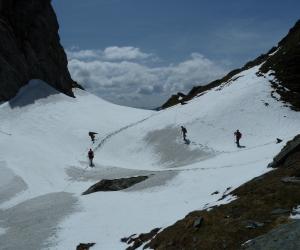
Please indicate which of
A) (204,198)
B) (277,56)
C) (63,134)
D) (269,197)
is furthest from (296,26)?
(269,197)

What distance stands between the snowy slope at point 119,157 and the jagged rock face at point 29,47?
114 inches

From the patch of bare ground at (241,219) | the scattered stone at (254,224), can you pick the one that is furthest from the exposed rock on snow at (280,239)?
the scattered stone at (254,224)

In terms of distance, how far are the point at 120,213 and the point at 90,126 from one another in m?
39.9

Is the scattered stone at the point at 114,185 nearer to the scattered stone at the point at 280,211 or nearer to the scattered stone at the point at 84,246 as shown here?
the scattered stone at the point at 84,246

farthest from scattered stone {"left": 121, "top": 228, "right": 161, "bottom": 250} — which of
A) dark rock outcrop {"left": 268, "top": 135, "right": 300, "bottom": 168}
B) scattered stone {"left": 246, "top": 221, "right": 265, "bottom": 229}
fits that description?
dark rock outcrop {"left": 268, "top": 135, "right": 300, "bottom": 168}

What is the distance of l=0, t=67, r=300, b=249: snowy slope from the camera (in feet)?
92.2

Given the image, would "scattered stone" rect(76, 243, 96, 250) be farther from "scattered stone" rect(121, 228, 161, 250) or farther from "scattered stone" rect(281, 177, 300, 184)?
"scattered stone" rect(281, 177, 300, 184)

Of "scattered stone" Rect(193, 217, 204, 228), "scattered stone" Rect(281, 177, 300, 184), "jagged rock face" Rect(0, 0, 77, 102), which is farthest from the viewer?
"jagged rock face" Rect(0, 0, 77, 102)

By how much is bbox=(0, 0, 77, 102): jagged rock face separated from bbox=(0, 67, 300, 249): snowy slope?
2.89 m

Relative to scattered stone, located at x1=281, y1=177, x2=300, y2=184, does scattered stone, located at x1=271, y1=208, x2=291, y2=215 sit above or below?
below

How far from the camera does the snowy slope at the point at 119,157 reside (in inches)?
1107

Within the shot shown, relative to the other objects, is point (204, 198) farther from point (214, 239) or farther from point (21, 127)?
point (21, 127)

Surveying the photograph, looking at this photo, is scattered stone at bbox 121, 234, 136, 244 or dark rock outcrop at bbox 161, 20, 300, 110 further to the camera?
dark rock outcrop at bbox 161, 20, 300, 110

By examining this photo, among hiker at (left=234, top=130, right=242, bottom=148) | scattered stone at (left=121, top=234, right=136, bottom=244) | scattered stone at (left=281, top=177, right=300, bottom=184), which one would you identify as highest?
hiker at (left=234, top=130, right=242, bottom=148)
